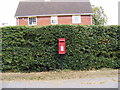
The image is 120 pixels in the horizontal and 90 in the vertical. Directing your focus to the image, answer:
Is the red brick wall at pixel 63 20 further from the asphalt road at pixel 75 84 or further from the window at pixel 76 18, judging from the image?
the asphalt road at pixel 75 84

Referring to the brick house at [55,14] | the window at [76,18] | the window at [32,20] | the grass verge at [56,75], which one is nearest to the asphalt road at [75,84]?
the grass verge at [56,75]

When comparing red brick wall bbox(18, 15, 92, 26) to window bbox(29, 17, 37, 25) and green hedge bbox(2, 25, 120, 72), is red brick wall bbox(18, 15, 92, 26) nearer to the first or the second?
window bbox(29, 17, 37, 25)

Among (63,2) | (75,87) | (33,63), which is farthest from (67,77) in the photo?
(63,2)

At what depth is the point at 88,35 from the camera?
9188mm

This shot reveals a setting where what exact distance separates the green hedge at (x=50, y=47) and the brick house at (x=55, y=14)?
600 inches

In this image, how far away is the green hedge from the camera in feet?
29.8

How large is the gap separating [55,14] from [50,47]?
1610 cm

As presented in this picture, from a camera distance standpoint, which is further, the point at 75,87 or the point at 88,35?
the point at 88,35

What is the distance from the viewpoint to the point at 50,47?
9.04 meters

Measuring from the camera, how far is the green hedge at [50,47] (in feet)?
29.8

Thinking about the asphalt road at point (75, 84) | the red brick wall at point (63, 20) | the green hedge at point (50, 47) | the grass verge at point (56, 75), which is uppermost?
the red brick wall at point (63, 20)

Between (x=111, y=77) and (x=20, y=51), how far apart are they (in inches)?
186

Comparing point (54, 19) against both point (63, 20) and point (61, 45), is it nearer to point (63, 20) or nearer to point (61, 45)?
point (63, 20)

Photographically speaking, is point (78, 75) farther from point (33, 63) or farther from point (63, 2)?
point (63, 2)
